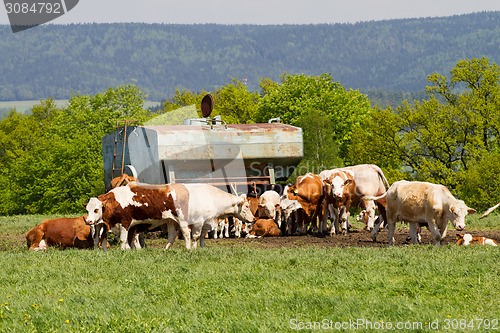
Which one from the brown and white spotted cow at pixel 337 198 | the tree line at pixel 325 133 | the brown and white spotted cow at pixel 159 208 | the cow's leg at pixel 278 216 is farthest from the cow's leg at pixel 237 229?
the tree line at pixel 325 133

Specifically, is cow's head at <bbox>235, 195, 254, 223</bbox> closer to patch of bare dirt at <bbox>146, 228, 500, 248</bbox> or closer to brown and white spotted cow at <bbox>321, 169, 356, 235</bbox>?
patch of bare dirt at <bbox>146, 228, 500, 248</bbox>

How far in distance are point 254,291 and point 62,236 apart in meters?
9.14

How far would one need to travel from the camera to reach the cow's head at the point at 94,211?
51.2 feet

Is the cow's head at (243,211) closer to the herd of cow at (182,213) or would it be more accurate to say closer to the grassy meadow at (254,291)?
the herd of cow at (182,213)

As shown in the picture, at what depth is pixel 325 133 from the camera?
49.2m

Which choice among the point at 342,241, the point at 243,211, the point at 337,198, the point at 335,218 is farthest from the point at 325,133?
the point at 243,211

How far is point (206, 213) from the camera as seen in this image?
1669 centimetres

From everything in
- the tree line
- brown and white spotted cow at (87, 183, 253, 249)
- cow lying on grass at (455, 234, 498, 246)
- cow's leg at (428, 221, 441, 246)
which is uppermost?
brown and white spotted cow at (87, 183, 253, 249)

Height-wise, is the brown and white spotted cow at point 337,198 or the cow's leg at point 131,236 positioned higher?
the cow's leg at point 131,236

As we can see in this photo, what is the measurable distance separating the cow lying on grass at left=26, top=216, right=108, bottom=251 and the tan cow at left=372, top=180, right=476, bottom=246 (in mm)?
8184

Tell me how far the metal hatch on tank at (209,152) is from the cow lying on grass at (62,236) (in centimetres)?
458

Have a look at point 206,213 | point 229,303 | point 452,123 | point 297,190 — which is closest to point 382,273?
point 229,303

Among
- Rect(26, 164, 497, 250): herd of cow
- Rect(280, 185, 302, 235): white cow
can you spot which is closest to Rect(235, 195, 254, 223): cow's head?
Rect(26, 164, 497, 250): herd of cow

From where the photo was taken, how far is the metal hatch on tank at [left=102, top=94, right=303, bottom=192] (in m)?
21.7
